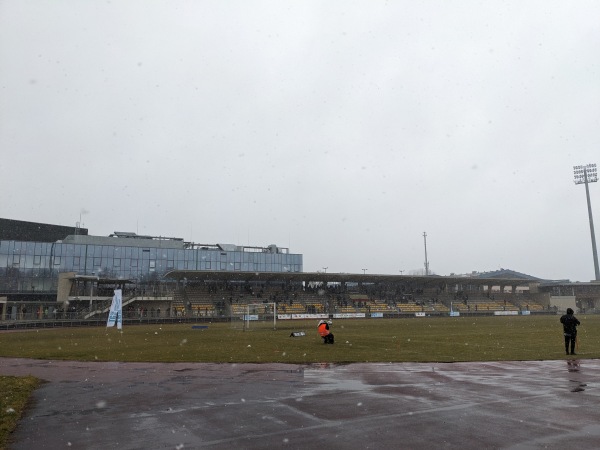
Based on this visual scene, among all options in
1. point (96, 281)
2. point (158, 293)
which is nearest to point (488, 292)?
point (158, 293)

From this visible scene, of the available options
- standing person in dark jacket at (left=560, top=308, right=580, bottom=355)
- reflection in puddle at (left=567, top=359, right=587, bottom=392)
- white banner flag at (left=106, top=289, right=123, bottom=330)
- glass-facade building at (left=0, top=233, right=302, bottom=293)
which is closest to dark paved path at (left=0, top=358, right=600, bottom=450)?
reflection in puddle at (left=567, top=359, right=587, bottom=392)

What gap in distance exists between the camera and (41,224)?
9950cm

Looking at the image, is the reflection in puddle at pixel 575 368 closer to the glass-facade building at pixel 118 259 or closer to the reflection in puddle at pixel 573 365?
the reflection in puddle at pixel 573 365

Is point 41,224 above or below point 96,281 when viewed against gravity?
above

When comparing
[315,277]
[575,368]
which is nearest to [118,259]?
[315,277]

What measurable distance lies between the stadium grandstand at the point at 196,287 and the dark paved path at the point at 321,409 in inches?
1802

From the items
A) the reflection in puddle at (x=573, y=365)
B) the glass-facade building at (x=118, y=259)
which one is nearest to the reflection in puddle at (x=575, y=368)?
the reflection in puddle at (x=573, y=365)

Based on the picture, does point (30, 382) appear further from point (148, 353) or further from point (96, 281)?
point (96, 281)

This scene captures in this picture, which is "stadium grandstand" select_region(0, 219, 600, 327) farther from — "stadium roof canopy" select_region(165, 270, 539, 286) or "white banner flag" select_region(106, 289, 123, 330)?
"white banner flag" select_region(106, 289, 123, 330)

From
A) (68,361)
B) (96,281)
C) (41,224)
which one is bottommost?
(68,361)

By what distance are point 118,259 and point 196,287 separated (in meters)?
23.9

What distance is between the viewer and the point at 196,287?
73625 millimetres

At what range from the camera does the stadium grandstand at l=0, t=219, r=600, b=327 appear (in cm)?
6725

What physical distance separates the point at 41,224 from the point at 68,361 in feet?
306
